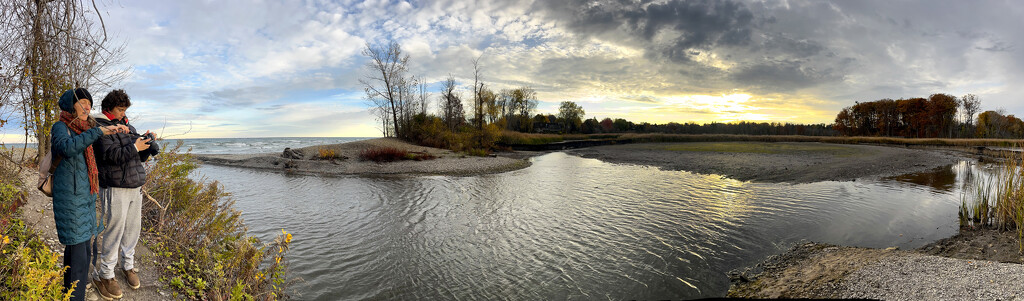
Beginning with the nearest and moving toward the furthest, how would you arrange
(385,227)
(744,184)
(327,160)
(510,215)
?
(385,227)
(510,215)
(744,184)
(327,160)

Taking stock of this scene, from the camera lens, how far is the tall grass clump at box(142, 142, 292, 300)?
13.9ft

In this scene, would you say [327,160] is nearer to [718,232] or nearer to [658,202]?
[658,202]

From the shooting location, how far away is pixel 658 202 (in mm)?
12273

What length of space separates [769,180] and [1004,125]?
8484 centimetres

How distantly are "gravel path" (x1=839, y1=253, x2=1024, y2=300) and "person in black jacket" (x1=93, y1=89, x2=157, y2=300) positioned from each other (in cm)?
797

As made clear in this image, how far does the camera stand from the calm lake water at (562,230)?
6.05 metres

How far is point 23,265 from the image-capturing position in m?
3.25

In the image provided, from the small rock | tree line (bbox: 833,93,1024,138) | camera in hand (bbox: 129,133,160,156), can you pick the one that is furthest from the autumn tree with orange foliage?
camera in hand (bbox: 129,133,160,156)

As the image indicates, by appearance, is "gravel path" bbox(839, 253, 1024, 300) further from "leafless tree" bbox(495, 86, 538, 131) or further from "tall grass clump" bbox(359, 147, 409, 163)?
"leafless tree" bbox(495, 86, 538, 131)

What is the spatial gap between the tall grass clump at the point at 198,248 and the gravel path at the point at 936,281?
6983 millimetres

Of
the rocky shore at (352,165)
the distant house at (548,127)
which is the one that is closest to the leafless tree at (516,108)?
the distant house at (548,127)

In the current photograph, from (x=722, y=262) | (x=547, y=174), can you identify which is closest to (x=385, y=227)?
(x=722, y=262)

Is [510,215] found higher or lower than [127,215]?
lower

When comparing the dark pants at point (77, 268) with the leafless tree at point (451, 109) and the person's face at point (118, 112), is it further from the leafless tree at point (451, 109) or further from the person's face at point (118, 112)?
the leafless tree at point (451, 109)
